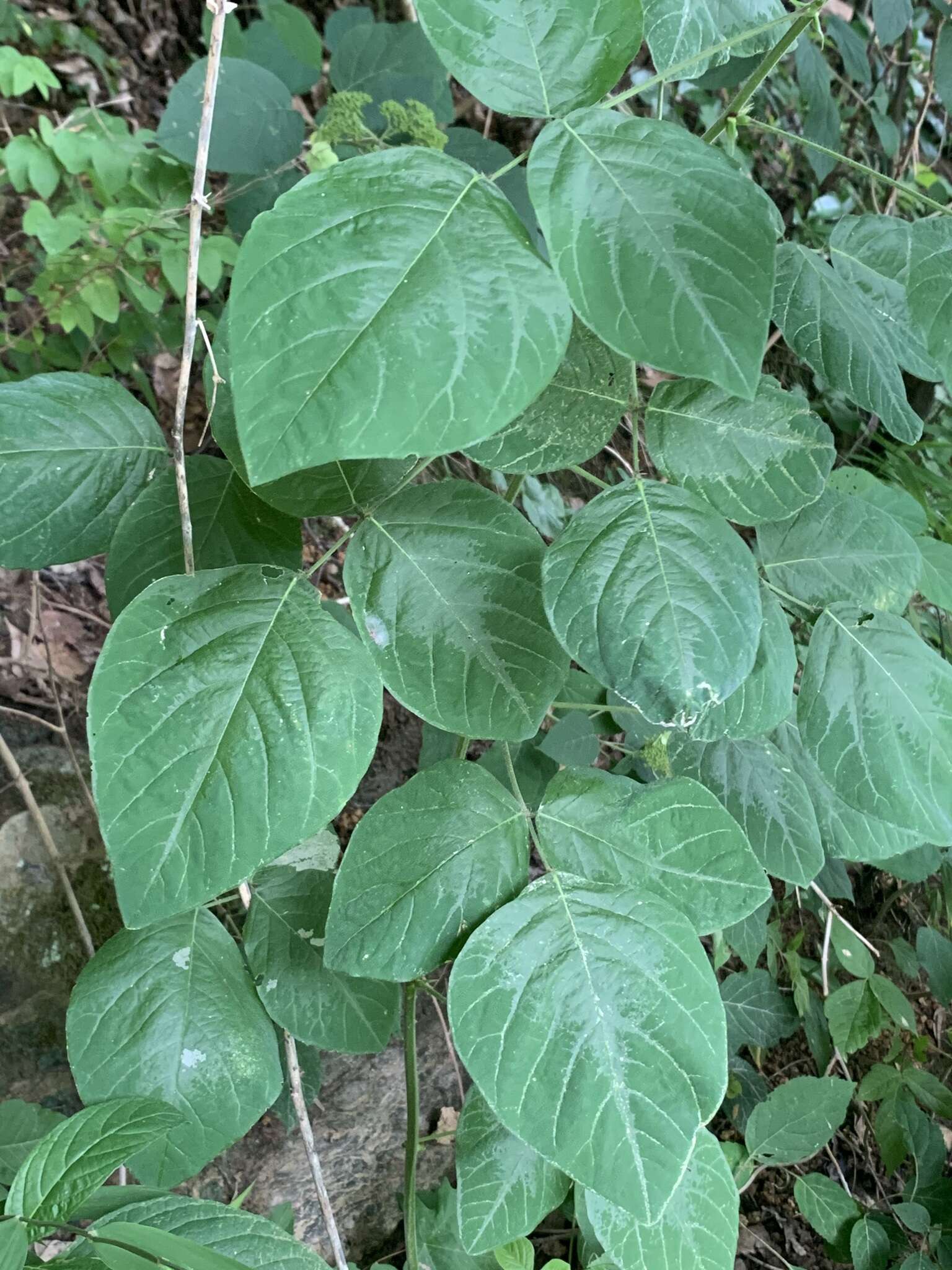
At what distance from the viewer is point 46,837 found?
123 cm

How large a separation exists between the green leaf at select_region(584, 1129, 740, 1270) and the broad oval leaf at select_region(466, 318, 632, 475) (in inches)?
26.7

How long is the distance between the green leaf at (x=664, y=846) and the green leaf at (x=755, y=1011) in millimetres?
957

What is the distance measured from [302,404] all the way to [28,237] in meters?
2.01

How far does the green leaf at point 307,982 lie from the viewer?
863 mm

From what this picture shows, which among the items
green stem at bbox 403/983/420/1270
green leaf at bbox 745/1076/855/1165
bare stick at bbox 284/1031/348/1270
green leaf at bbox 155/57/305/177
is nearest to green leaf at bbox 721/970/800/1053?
green leaf at bbox 745/1076/855/1165

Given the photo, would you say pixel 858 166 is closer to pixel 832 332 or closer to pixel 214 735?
pixel 832 332

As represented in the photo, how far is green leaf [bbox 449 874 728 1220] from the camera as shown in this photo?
614 millimetres

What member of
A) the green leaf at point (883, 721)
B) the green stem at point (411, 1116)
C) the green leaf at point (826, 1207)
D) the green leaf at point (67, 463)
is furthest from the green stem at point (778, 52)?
the green leaf at point (826, 1207)

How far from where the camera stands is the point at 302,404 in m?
0.44

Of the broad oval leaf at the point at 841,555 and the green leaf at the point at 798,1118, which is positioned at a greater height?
the broad oval leaf at the point at 841,555

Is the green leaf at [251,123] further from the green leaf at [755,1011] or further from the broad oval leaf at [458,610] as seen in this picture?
the green leaf at [755,1011]

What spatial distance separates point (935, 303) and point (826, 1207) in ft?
5.37

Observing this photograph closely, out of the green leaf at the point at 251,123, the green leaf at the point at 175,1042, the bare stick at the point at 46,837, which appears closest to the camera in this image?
the green leaf at the point at 175,1042

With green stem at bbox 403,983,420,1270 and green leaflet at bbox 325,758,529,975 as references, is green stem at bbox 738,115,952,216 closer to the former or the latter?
green leaflet at bbox 325,758,529,975
